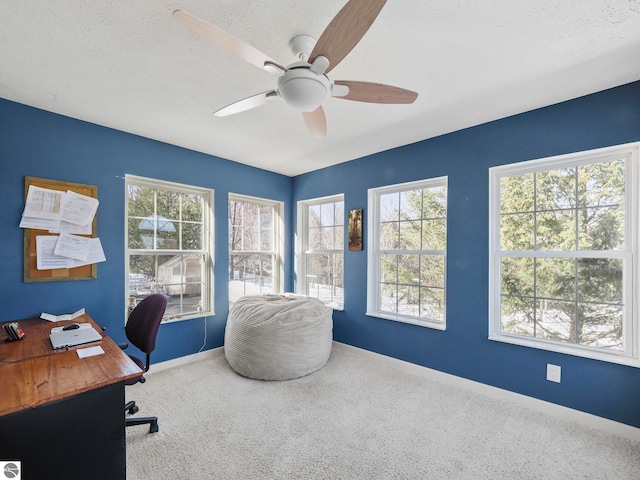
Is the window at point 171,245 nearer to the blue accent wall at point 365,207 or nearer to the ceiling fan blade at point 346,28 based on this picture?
the blue accent wall at point 365,207

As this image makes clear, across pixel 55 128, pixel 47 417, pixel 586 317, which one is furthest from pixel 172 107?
pixel 586 317

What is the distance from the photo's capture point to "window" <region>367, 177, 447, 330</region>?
2.98 m

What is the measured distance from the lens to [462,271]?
273cm

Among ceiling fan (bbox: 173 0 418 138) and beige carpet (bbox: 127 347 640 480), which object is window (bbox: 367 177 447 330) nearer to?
beige carpet (bbox: 127 347 640 480)

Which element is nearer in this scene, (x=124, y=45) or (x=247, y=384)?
(x=124, y=45)

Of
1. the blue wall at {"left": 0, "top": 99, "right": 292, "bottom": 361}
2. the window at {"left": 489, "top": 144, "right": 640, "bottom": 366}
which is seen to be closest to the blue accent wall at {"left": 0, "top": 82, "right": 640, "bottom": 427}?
the blue wall at {"left": 0, "top": 99, "right": 292, "bottom": 361}

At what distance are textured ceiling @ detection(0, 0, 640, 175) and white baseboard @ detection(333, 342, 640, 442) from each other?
235 cm

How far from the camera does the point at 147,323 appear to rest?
205 cm

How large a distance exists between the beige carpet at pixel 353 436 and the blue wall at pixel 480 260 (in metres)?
0.24

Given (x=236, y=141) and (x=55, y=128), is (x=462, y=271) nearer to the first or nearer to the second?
(x=236, y=141)

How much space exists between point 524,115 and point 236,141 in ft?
8.73

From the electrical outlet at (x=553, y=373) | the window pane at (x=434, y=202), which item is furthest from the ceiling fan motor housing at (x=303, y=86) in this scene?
the electrical outlet at (x=553, y=373)

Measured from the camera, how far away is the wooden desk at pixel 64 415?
107cm

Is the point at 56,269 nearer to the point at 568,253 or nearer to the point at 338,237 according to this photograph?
the point at 338,237
